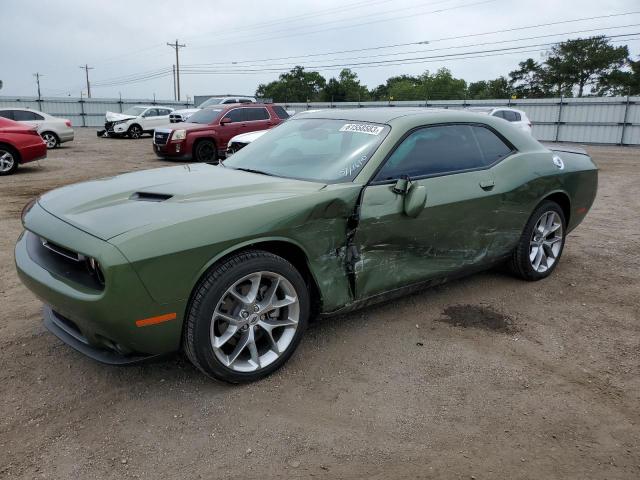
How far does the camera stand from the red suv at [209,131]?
14078 mm

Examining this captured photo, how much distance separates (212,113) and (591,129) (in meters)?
19.1

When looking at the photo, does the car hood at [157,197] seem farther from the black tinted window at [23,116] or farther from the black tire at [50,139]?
the black tire at [50,139]

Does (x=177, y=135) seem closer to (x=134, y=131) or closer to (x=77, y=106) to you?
(x=134, y=131)

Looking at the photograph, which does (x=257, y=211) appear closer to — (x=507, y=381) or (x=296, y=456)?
(x=296, y=456)

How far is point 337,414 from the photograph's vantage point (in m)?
2.77

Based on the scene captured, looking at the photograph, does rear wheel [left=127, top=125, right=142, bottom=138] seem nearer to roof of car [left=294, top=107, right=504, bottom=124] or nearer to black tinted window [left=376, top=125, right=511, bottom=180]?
roof of car [left=294, top=107, right=504, bottom=124]

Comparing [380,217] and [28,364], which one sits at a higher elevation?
[380,217]

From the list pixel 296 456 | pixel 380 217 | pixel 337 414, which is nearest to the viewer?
pixel 296 456

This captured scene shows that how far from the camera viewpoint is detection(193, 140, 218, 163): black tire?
14.3 metres

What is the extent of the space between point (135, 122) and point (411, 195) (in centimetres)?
2366

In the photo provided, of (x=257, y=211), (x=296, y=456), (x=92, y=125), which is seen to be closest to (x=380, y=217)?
(x=257, y=211)

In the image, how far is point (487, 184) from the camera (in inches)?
160

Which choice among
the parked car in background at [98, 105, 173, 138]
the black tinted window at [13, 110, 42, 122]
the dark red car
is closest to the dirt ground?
the dark red car

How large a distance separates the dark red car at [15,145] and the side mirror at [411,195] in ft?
35.8
